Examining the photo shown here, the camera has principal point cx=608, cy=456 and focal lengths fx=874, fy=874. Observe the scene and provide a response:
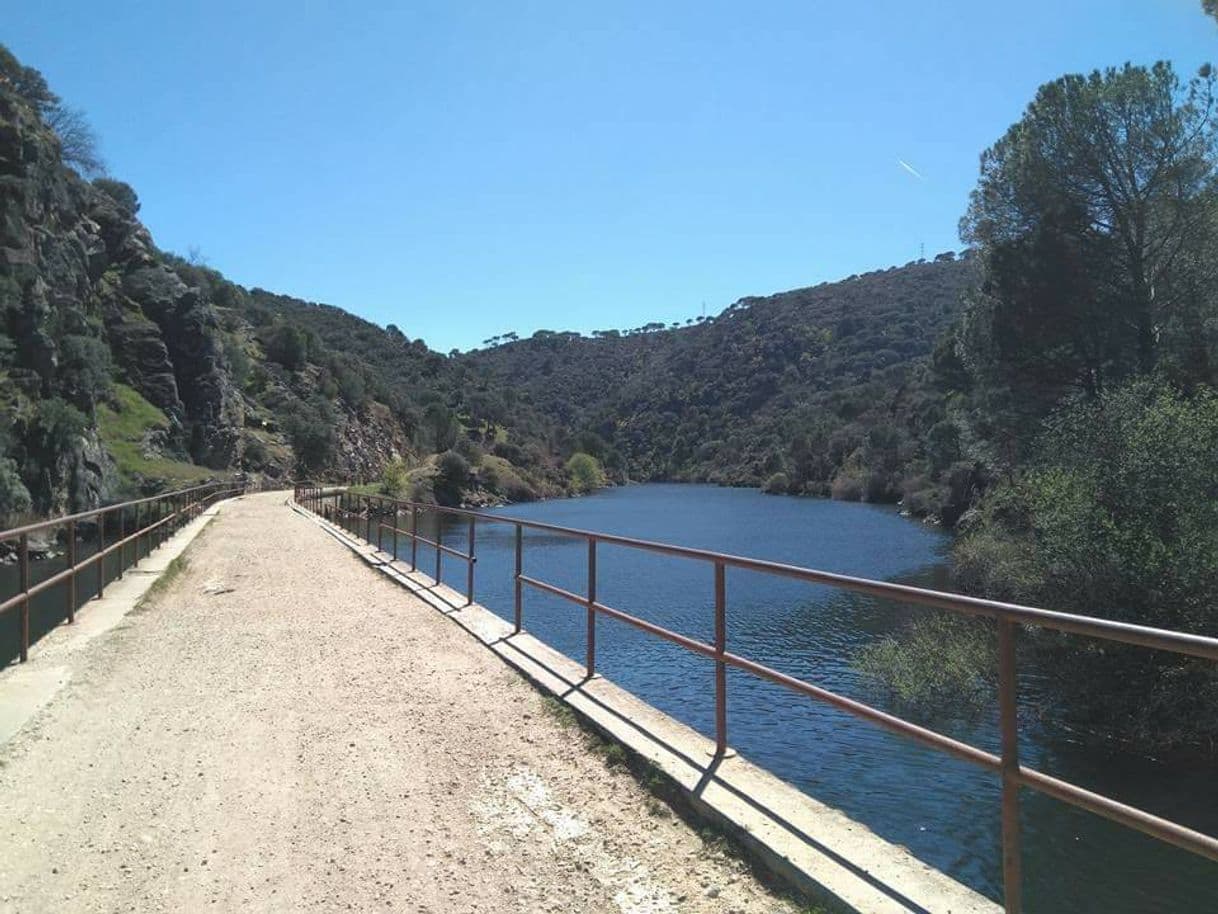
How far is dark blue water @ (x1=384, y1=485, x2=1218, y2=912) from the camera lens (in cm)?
850

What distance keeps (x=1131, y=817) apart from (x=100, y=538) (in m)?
11.3

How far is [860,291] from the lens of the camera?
15600cm

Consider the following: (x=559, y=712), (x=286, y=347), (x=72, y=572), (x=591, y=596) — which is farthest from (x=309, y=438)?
(x=559, y=712)

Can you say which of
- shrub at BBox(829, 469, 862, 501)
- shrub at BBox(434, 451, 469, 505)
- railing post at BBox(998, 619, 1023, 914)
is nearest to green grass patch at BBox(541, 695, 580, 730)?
railing post at BBox(998, 619, 1023, 914)

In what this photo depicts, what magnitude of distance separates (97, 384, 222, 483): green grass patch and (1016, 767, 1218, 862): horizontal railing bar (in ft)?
148

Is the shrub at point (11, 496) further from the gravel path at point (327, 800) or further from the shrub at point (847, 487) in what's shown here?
the shrub at point (847, 487)

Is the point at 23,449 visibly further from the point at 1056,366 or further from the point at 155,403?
the point at 1056,366

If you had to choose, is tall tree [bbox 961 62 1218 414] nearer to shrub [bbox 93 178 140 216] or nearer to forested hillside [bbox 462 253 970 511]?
forested hillside [bbox 462 253 970 511]

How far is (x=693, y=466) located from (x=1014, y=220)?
A: 11835 cm

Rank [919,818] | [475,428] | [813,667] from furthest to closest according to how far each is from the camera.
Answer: [475,428] < [813,667] < [919,818]

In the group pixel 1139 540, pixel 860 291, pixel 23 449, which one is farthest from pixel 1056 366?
pixel 860 291

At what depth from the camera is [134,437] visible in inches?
1909

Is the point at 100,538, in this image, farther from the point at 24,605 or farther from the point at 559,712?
the point at 559,712

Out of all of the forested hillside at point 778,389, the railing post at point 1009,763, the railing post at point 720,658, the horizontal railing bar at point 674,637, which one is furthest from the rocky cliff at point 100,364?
the forested hillside at point 778,389
